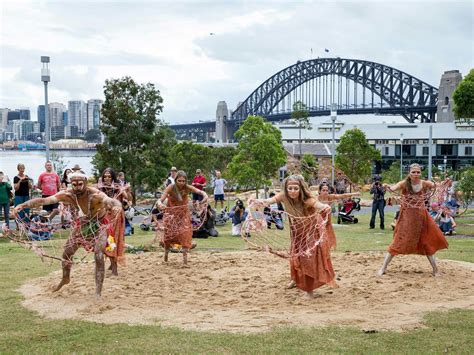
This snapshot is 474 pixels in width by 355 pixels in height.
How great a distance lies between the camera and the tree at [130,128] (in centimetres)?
3391

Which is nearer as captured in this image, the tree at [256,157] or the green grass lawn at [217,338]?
the green grass lawn at [217,338]

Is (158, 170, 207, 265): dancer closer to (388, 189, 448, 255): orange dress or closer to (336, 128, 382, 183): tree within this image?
(388, 189, 448, 255): orange dress

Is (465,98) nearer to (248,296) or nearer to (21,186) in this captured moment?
(21,186)

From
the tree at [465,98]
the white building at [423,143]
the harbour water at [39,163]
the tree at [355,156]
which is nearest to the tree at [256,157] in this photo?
the tree at [355,156]

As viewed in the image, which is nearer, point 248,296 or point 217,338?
point 217,338

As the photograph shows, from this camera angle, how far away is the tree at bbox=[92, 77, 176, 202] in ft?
111

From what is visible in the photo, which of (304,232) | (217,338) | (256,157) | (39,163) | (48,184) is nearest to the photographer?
(217,338)

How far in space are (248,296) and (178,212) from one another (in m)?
3.30

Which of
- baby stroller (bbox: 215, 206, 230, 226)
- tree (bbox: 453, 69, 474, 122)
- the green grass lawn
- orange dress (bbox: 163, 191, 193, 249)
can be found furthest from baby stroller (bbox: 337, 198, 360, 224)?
the green grass lawn

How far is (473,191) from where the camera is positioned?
23.7 meters

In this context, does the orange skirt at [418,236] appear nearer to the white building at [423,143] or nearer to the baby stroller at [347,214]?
the baby stroller at [347,214]

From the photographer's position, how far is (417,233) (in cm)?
1130

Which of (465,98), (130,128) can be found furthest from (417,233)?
(130,128)

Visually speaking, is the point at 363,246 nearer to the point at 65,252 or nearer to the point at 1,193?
the point at 65,252
